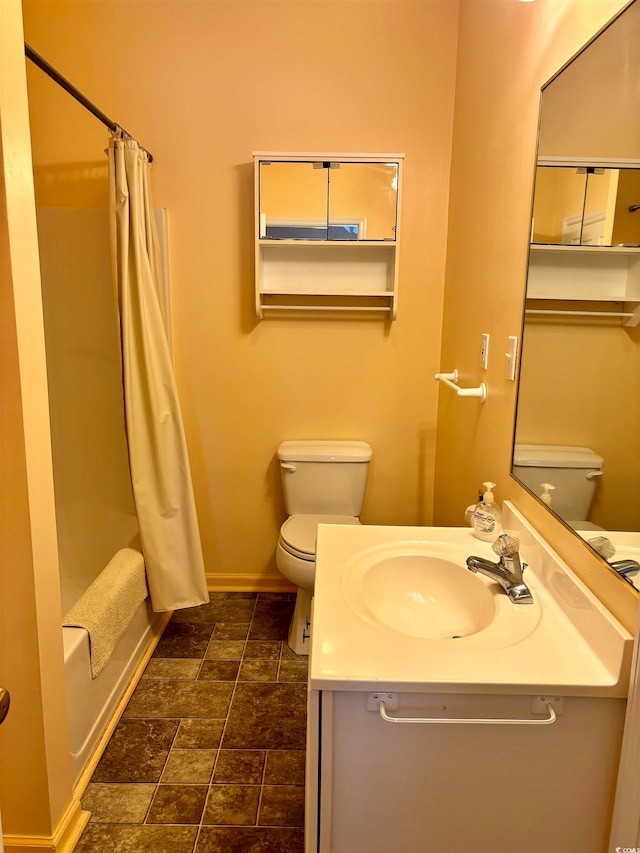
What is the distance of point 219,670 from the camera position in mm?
2268

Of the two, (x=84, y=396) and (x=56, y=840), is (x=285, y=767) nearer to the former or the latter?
(x=56, y=840)

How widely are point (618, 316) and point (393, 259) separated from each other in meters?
1.54

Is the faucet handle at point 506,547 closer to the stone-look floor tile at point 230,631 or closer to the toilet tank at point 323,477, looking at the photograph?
the toilet tank at point 323,477

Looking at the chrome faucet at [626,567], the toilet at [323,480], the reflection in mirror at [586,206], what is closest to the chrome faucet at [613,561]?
the chrome faucet at [626,567]

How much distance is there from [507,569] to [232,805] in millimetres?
1080

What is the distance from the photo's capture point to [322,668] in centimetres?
102

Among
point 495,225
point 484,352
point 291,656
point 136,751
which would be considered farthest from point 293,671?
point 495,225

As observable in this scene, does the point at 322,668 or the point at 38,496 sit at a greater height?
the point at 38,496

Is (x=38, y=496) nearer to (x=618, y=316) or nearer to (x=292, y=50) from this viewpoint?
(x=618, y=316)

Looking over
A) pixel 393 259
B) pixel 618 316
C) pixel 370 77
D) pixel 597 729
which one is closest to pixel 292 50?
pixel 370 77

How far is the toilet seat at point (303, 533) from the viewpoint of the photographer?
2271 mm

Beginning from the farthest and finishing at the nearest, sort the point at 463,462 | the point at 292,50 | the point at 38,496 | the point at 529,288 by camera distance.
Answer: the point at 292,50 → the point at 463,462 → the point at 529,288 → the point at 38,496

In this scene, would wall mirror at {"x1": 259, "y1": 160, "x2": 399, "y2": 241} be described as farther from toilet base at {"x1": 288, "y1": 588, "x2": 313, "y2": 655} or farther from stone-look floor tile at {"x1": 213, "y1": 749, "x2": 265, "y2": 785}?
stone-look floor tile at {"x1": 213, "y1": 749, "x2": 265, "y2": 785}

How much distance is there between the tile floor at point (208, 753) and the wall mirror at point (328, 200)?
5.84ft
